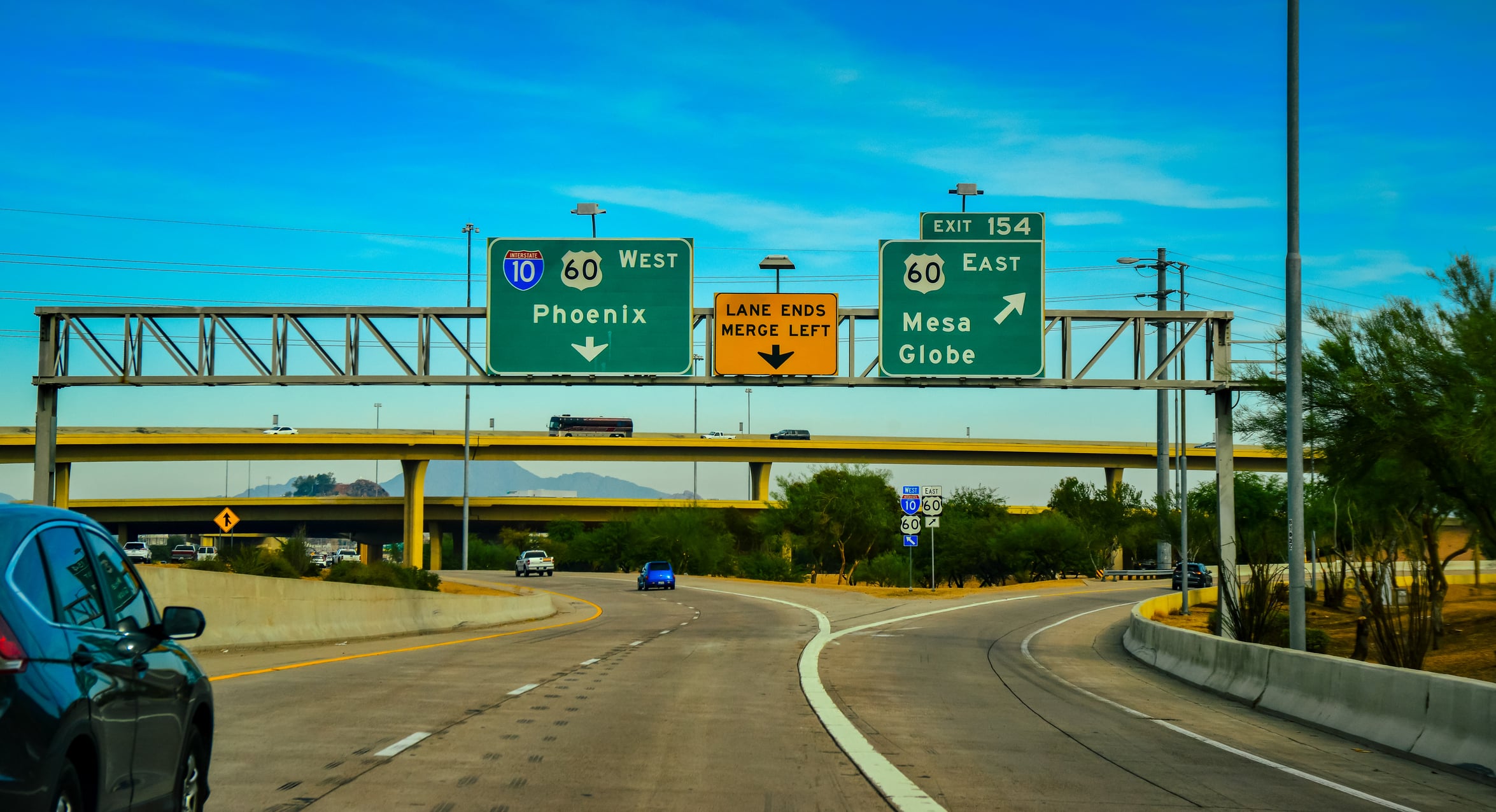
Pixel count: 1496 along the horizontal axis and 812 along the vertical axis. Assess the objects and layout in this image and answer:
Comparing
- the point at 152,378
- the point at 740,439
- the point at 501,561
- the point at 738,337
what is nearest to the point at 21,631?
the point at 738,337

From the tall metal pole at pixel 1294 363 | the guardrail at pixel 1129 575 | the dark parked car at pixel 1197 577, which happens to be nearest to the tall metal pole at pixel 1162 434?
the dark parked car at pixel 1197 577

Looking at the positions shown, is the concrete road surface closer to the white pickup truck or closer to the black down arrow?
the black down arrow

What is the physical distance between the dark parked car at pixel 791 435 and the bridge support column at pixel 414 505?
26.2 meters

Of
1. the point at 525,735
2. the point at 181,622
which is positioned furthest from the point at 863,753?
the point at 181,622

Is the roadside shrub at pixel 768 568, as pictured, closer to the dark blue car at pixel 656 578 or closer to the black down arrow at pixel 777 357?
the dark blue car at pixel 656 578

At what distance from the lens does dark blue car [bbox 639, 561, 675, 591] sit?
66125 millimetres

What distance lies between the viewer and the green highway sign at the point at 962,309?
28.7 metres

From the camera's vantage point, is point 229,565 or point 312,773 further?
point 229,565

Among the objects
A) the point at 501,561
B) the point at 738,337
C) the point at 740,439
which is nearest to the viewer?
the point at 738,337

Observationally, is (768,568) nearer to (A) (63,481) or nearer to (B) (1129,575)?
(B) (1129,575)

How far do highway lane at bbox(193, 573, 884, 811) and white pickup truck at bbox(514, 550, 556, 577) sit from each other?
6052 centimetres

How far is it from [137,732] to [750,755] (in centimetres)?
624

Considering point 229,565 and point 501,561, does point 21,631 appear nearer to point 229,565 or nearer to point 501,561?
point 229,565

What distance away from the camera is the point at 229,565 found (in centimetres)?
3706
